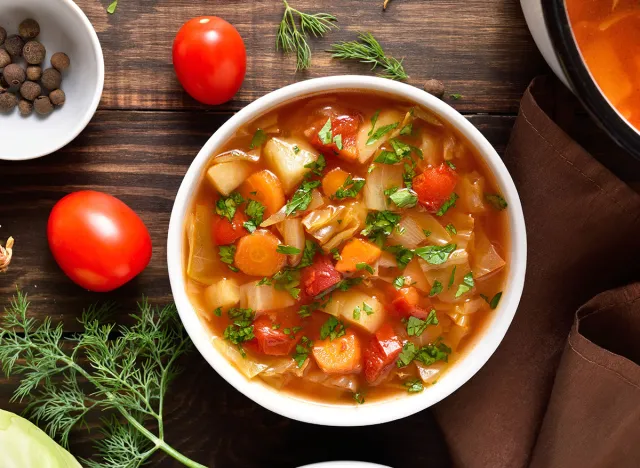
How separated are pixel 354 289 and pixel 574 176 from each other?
2.71ft

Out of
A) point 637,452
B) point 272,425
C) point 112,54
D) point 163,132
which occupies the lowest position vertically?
point 272,425

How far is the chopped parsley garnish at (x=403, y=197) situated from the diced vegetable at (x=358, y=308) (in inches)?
12.5

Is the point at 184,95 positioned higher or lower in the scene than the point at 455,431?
higher

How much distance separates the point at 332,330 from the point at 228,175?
601 millimetres

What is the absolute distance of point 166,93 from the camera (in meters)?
2.75

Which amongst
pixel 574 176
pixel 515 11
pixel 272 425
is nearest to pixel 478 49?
pixel 515 11

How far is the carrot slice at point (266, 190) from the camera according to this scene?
245 cm

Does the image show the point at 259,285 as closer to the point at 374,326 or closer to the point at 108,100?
the point at 374,326

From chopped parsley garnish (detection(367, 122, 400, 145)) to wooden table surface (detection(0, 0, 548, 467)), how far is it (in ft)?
1.22

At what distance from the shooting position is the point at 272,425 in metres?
2.88

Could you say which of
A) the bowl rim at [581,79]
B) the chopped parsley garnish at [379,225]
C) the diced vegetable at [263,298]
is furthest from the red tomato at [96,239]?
the bowl rim at [581,79]

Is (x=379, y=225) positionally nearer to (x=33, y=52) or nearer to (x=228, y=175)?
(x=228, y=175)

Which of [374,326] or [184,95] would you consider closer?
[374,326]

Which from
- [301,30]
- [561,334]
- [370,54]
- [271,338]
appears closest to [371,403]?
[271,338]
